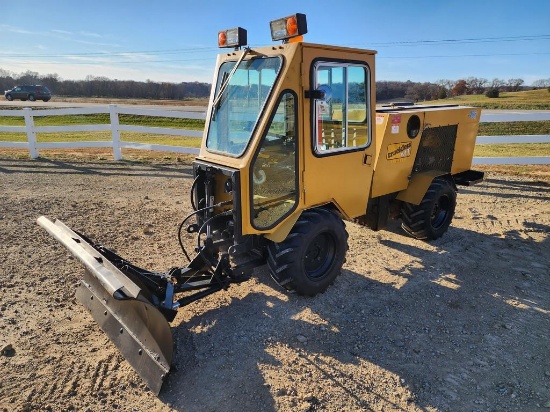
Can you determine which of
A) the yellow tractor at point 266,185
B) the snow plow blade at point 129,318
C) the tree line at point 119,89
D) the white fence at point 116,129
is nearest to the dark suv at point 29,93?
the tree line at point 119,89

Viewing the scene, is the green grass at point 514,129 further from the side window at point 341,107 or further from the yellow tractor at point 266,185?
the yellow tractor at point 266,185

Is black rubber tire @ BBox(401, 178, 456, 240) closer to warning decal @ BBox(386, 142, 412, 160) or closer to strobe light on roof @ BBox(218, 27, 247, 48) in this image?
warning decal @ BBox(386, 142, 412, 160)

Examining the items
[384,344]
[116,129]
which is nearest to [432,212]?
[384,344]

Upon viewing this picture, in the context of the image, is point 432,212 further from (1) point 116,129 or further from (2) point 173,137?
(2) point 173,137

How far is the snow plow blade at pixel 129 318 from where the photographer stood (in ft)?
9.82

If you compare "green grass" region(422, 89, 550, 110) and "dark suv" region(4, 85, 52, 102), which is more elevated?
"dark suv" region(4, 85, 52, 102)

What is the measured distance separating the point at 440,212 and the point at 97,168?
839 centimetres

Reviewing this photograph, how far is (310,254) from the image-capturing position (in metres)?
4.26

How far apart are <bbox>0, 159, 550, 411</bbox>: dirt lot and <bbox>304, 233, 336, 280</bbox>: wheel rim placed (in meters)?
0.28

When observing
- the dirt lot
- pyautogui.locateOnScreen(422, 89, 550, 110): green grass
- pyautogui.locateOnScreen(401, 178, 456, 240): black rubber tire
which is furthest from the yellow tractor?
pyautogui.locateOnScreen(422, 89, 550, 110): green grass

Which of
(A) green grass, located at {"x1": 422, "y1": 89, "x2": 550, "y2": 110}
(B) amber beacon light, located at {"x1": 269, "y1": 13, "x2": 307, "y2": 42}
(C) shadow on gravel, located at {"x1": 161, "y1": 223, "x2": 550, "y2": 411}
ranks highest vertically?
(A) green grass, located at {"x1": 422, "y1": 89, "x2": 550, "y2": 110}

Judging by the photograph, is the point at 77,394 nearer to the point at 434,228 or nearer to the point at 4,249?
the point at 4,249

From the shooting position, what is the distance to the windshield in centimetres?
386

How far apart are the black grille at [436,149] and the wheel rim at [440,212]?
19.3 inches
